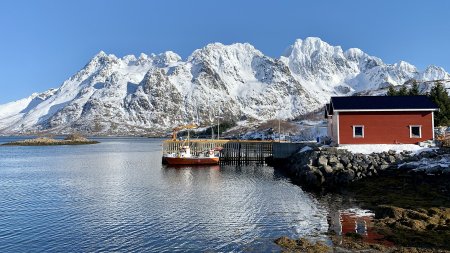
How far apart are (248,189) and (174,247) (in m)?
22.4

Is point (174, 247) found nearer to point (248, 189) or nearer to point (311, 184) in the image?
point (248, 189)

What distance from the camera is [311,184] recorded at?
4556 cm

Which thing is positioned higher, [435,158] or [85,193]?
[435,158]

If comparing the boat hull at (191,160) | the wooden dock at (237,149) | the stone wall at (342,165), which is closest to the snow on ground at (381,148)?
the stone wall at (342,165)

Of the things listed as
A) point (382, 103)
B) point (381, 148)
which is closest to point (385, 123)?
point (382, 103)

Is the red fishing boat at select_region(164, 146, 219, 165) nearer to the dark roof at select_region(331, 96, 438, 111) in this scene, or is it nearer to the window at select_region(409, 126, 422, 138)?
the dark roof at select_region(331, 96, 438, 111)

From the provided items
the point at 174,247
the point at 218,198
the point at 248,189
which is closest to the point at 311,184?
the point at 248,189

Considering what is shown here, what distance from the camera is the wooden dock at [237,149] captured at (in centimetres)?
8281

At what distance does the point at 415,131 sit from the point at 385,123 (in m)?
3.68

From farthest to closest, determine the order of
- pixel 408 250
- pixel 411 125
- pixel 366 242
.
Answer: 1. pixel 411 125
2. pixel 366 242
3. pixel 408 250

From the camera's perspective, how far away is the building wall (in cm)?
5069

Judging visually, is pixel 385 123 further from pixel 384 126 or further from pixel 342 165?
pixel 342 165

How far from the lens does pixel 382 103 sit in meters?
52.5

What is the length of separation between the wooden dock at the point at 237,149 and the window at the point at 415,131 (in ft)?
112
